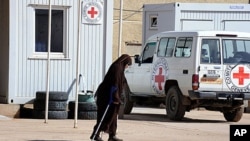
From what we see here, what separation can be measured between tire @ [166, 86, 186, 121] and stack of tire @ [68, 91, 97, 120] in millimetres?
2349

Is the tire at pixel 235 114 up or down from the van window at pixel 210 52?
down

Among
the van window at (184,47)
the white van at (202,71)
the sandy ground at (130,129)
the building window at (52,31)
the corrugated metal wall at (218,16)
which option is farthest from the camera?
the corrugated metal wall at (218,16)

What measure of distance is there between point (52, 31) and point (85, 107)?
7.68 feet

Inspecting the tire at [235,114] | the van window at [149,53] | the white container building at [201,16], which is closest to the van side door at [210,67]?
the tire at [235,114]

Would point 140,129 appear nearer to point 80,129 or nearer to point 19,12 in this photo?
point 80,129

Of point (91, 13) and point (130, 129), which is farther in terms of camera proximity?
point (91, 13)

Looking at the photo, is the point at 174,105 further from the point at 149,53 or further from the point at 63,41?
the point at 63,41

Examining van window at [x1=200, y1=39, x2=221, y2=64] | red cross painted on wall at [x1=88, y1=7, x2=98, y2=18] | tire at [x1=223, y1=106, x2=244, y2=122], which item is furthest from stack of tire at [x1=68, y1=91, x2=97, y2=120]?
tire at [x1=223, y1=106, x2=244, y2=122]

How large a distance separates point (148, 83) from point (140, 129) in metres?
3.93

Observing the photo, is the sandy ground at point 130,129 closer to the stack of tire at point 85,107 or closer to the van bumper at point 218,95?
the stack of tire at point 85,107

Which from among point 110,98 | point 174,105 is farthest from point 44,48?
point 110,98

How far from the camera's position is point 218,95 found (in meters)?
18.1

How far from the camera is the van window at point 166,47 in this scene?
19391 mm

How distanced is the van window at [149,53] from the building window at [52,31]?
2896 millimetres
